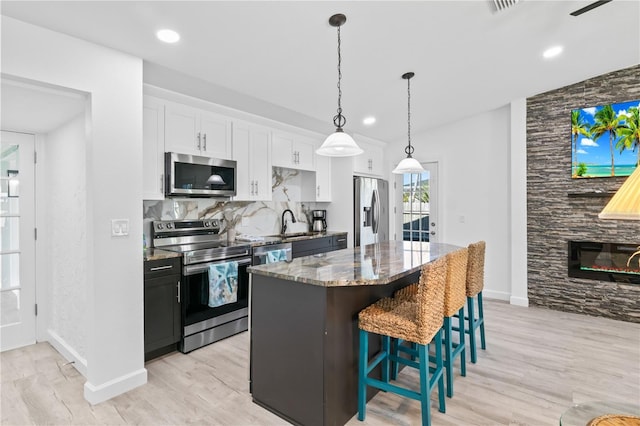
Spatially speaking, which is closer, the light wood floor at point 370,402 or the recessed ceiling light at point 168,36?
the light wood floor at point 370,402

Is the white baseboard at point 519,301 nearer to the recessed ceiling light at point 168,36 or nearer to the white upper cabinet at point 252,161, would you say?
the white upper cabinet at point 252,161

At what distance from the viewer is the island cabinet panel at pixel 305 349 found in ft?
6.54

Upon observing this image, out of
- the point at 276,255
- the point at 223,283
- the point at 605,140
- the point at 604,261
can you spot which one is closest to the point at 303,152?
the point at 276,255

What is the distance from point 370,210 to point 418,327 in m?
3.59

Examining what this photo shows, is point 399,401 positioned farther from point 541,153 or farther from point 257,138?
point 541,153

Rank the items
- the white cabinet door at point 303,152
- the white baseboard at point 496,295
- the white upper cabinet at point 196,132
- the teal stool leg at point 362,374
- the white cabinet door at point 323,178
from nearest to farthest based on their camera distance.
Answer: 1. the teal stool leg at point 362,374
2. the white upper cabinet at point 196,132
3. the white cabinet door at point 303,152
4. the white baseboard at point 496,295
5. the white cabinet door at point 323,178

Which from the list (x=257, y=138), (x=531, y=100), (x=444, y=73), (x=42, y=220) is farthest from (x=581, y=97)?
(x=42, y=220)

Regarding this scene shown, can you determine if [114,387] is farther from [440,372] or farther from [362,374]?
[440,372]

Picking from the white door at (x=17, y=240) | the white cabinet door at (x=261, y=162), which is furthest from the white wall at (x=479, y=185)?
the white door at (x=17, y=240)

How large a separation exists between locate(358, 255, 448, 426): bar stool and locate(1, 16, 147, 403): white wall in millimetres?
1713

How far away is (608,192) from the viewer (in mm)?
4125

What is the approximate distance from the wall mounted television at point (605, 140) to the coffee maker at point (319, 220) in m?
3.43

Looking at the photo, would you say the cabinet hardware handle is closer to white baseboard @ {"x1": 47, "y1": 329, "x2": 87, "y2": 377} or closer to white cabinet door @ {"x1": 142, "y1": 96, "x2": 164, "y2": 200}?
white cabinet door @ {"x1": 142, "y1": 96, "x2": 164, "y2": 200}

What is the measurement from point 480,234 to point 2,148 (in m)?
5.84
